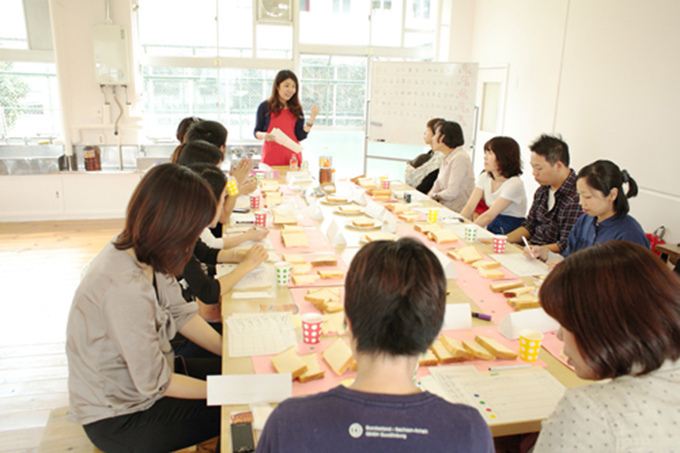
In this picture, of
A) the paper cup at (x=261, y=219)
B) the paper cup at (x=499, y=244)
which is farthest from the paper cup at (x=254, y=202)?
the paper cup at (x=499, y=244)

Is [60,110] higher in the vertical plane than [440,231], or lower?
higher

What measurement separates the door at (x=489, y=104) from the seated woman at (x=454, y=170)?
158 cm

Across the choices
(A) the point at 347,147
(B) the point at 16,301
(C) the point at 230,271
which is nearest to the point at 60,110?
(B) the point at 16,301

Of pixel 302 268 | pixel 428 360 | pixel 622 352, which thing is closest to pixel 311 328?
pixel 428 360

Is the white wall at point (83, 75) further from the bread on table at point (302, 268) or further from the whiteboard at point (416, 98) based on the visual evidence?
the bread on table at point (302, 268)

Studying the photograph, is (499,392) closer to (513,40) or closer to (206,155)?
(206,155)

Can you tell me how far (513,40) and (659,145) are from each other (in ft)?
7.95

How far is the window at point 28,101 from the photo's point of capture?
5801 millimetres

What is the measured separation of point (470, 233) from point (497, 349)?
4.42 ft

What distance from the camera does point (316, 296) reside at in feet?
6.57

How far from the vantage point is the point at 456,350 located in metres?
1.62

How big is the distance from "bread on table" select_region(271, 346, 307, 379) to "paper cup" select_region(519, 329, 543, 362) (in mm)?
720

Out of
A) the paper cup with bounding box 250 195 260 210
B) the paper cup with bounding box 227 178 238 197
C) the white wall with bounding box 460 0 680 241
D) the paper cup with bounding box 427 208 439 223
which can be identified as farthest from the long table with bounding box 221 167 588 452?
the white wall with bounding box 460 0 680 241

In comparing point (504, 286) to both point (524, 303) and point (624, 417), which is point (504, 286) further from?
point (624, 417)
